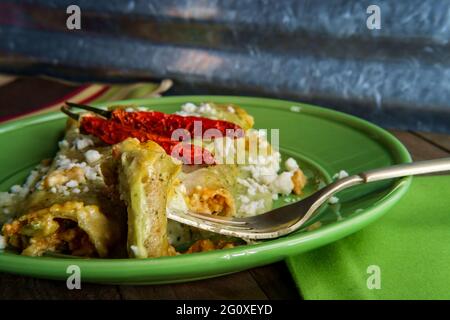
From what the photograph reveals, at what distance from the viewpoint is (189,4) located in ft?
10.2

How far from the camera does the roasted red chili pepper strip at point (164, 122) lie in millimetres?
1676

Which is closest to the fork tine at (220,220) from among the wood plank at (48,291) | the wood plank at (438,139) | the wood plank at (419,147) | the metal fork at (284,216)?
the metal fork at (284,216)

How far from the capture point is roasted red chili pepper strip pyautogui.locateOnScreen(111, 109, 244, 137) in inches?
66.0

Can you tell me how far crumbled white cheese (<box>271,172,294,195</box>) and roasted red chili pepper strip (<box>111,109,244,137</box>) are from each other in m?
0.19

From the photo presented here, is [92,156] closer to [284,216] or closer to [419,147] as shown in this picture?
[284,216]

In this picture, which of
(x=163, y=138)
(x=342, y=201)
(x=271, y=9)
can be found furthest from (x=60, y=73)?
(x=342, y=201)

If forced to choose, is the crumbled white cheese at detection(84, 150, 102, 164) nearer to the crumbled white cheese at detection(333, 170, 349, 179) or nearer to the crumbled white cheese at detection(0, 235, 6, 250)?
the crumbled white cheese at detection(0, 235, 6, 250)

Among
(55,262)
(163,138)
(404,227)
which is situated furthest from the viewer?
(163,138)

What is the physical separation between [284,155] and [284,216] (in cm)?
49

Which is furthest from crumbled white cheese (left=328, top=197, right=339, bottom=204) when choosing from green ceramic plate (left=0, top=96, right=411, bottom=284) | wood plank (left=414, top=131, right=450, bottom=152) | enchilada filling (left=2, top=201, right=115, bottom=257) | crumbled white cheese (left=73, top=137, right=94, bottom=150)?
wood plank (left=414, top=131, right=450, bottom=152)

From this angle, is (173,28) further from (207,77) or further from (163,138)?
(163,138)

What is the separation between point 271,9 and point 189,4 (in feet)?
1.42

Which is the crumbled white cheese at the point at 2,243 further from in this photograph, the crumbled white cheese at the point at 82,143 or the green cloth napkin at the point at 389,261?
the green cloth napkin at the point at 389,261
